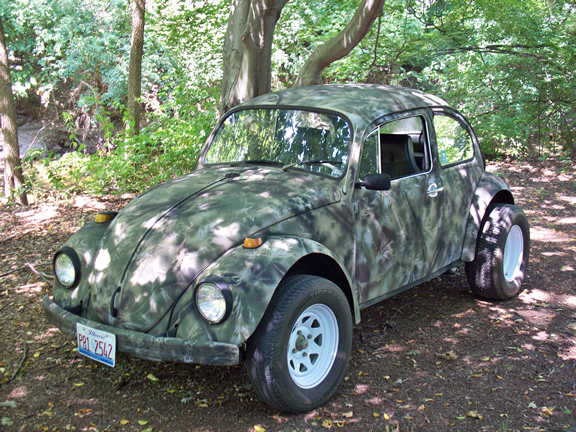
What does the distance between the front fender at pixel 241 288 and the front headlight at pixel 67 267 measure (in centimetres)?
92

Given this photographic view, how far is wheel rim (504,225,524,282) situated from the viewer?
17.6ft

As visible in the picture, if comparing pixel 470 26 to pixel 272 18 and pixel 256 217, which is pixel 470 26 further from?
pixel 256 217

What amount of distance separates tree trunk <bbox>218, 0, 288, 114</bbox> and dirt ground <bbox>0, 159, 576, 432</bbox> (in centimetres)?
333

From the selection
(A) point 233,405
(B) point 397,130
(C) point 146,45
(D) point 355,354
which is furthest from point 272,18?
(C) point 146,45

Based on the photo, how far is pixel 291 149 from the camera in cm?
413

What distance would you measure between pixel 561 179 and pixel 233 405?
367 inches

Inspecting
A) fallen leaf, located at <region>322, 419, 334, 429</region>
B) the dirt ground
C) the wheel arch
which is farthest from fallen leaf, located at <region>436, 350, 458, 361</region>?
fallen leaf, located at <region>322, 419, 334, 429</region>

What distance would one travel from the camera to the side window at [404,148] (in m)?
4.39

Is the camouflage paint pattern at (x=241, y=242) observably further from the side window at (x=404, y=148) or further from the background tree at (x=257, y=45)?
the background tree at (x=257, y=45)

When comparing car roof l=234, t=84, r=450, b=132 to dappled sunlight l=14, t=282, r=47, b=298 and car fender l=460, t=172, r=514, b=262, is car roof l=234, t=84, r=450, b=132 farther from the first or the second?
dappled sunlight l=14, t=282, r=47, b=298

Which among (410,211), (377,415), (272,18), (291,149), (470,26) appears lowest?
(377,415)

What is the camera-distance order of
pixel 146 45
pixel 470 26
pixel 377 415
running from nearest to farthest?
pixel 377 415
pixel 470 26
pixel 146 45

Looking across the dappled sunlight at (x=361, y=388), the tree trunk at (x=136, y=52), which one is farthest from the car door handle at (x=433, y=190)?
the tree trunk at (x=136, y=52)

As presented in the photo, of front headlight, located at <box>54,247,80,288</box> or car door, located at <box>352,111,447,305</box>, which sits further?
car door, located at <box>352,111,447,305</box>
